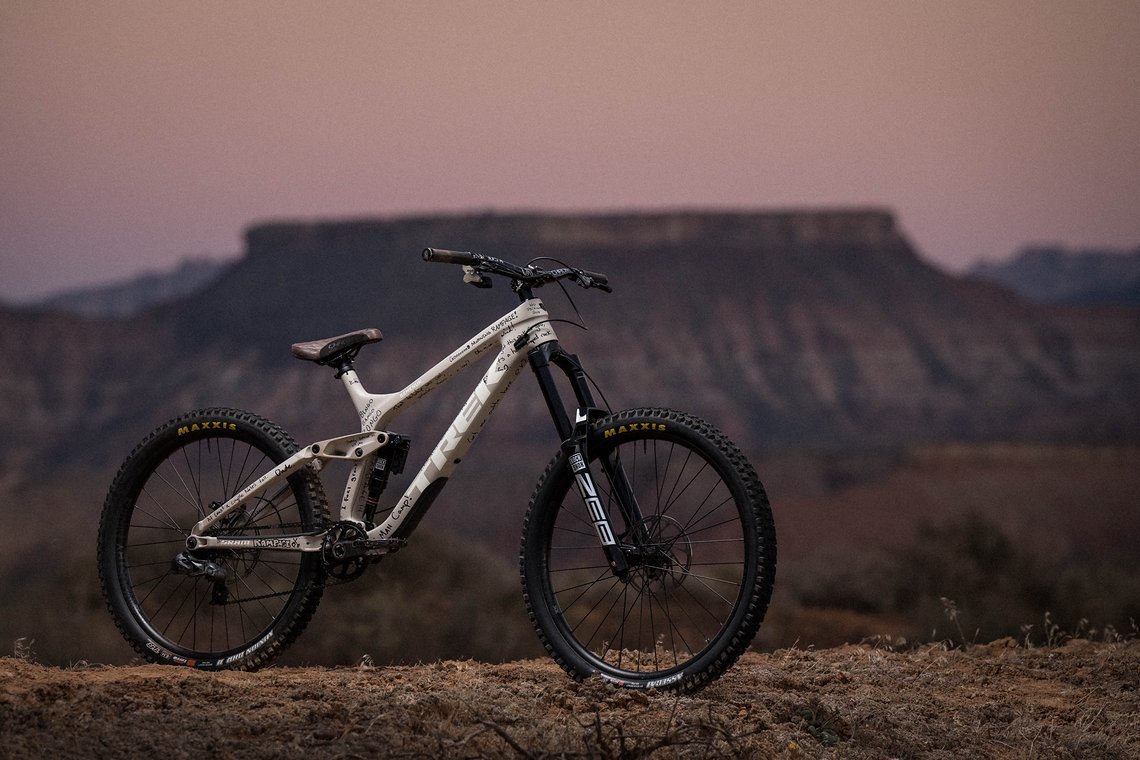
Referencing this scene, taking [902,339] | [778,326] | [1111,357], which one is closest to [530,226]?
[778,326]

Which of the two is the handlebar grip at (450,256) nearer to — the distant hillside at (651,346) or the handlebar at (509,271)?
the handlebar at (509,271)

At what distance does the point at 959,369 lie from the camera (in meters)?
90.1

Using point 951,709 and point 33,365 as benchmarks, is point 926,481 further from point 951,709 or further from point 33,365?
point 33,365

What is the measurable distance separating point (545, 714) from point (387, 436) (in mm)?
1606

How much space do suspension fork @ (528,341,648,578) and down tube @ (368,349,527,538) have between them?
132 millimetres

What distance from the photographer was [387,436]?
5.89 meters

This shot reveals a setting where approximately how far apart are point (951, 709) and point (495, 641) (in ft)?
56.2

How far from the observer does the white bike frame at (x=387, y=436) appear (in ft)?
18.5

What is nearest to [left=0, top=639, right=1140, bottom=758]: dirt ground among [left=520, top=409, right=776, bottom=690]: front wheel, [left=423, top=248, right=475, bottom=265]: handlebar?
[left=520, top=409, right=776, bottom=690]: front wheel

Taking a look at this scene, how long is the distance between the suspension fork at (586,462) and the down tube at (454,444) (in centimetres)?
13

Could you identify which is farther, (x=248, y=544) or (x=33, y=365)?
(x=33, y=365)

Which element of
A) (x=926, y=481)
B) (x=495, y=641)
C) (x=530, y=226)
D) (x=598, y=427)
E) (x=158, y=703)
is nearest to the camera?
(x=158, y=703)

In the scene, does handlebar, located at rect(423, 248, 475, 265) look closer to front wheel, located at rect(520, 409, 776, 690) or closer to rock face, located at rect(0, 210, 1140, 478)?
front wheel, located at rect(520, 409, 776, 690)

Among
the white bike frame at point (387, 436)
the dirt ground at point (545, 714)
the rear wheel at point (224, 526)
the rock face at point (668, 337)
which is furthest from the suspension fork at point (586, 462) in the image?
the rock face at point (668, 337)
